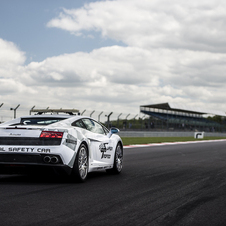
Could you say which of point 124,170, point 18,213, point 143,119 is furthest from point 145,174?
point 143,119

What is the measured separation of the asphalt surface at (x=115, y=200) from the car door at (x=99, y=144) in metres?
0.39

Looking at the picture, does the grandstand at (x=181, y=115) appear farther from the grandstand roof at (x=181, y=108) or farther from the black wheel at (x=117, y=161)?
the black wheel at (x=117, y=161)

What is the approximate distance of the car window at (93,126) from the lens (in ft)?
26.9

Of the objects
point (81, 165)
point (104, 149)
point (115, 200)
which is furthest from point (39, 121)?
point (115, 200)

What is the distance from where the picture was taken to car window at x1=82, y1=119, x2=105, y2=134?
819cm

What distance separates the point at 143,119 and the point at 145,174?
32.9 meters

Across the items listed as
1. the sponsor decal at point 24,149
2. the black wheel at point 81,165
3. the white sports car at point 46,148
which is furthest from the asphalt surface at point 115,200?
the sponsor decal at point 24,149

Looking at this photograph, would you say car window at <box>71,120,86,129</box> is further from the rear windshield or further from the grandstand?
the grandstand

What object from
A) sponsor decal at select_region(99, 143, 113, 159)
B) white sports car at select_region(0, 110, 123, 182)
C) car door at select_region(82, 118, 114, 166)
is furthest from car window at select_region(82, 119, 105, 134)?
white sports car at select_region(0, 110, 123, 182)

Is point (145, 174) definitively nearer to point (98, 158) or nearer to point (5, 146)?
point (98, 158)

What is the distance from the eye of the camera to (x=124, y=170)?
991cm

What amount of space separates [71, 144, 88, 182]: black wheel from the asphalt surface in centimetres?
15

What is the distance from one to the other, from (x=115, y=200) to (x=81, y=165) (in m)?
1.76

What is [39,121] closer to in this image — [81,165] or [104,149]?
[81,165]
